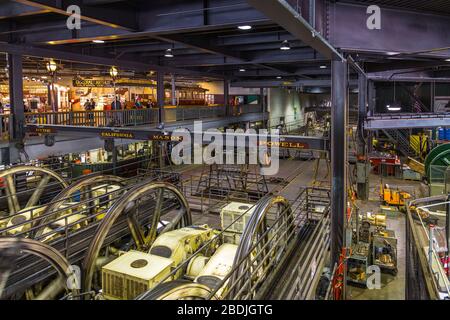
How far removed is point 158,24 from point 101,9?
1369 millimetres

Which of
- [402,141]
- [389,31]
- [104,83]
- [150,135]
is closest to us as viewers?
[389,31]

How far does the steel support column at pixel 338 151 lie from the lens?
771 centimetres

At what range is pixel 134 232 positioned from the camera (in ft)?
29.1

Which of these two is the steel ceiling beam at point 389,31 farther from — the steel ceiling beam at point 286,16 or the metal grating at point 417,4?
the steel ceiling beam at point 286,16

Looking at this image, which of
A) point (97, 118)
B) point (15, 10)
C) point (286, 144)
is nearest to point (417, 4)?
point (286, 144)

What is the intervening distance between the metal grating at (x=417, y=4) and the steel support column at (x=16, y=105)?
12175mm

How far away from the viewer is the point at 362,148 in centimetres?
1738

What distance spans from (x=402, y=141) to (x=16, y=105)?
97.8ft

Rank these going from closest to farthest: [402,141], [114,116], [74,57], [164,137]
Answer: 1. [164,137]
2. [74,57]
3. [114,116]
4. [402,141]

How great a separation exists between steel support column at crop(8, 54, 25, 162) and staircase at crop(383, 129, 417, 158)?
27.8 m

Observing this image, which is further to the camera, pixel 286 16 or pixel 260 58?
pixel 260 58

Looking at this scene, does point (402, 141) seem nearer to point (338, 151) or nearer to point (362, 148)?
point (362, 148)

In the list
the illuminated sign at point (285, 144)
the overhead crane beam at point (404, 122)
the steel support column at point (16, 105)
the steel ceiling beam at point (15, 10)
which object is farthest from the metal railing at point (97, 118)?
the overhead crane beam at point (404, 122)

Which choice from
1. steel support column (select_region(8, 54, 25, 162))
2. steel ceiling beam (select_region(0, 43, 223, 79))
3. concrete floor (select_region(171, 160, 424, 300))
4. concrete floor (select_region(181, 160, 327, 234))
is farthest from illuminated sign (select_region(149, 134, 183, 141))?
steel ceiling beam (select_region(0, 43, 223, 79))
